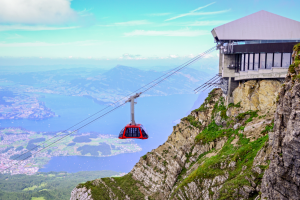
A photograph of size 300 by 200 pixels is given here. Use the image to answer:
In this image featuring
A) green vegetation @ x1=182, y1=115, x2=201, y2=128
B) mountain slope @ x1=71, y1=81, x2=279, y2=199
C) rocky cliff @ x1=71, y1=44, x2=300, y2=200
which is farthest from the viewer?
green vegetation @ x1=182, y1=115, x2=201, y2=128

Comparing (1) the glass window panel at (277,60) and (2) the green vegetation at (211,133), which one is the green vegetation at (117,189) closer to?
(2) the green vegetation at (211,133)

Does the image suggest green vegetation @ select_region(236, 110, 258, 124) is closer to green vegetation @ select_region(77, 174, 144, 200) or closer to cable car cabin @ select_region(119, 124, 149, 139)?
cable car cabin @ select_region(119, 124, 149, 139)

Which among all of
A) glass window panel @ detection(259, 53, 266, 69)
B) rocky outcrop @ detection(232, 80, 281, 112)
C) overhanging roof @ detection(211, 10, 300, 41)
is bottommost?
rocky outcrop @ detection(232, 80, 281, 112)

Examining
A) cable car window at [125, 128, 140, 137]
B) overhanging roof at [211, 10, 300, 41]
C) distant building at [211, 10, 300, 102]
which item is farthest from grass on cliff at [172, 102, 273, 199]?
overhanging roof at [211, 10, 300, 41]

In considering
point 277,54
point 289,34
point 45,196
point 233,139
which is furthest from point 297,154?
point 45,196

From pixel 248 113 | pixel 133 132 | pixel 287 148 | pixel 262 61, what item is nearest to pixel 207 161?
pixel 248 113

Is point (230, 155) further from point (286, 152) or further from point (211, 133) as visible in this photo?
point (286, 152)

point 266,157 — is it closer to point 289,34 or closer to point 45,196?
point 289,34

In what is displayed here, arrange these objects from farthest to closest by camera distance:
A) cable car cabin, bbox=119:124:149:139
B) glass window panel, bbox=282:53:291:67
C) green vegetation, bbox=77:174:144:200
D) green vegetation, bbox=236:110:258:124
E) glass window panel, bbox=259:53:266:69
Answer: green vegetation, bbox=77:174:144:200 < cable car cabin, bbox=119:124:149:139 < glass window panel, bbox=259:53:266:69 < green vegetation, bbox=236:110:258:124 < glass window panel, bbox=282:53:291:67

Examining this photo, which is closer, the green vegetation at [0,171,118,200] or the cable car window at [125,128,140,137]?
the cable car window at [125,128,140,137]
